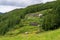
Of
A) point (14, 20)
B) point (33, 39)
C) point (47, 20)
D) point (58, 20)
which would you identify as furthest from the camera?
point (14, 20)

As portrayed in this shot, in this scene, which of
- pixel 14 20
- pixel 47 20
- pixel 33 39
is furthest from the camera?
pixel 14 20

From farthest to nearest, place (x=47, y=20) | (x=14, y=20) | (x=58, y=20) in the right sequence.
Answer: (x=14, y=20) < (x=47, y=20) < (x=58, y=20)

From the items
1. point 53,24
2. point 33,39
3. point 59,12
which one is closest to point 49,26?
point 53,24

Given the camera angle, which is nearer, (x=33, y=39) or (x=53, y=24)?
(x=33, y=39)

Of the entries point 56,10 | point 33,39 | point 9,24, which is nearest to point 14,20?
point 9,24

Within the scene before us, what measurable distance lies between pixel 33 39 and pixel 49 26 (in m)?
49.7

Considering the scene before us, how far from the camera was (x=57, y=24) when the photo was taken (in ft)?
256

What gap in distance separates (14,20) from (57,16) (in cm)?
10348

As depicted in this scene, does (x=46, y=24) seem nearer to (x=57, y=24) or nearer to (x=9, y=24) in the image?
(x=57, y=24)

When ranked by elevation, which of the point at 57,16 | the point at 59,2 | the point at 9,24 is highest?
the point at 59,2

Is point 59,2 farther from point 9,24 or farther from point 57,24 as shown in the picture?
point 9,24

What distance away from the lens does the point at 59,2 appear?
3386 inches

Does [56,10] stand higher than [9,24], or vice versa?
[56,10]

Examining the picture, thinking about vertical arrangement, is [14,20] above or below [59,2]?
below
